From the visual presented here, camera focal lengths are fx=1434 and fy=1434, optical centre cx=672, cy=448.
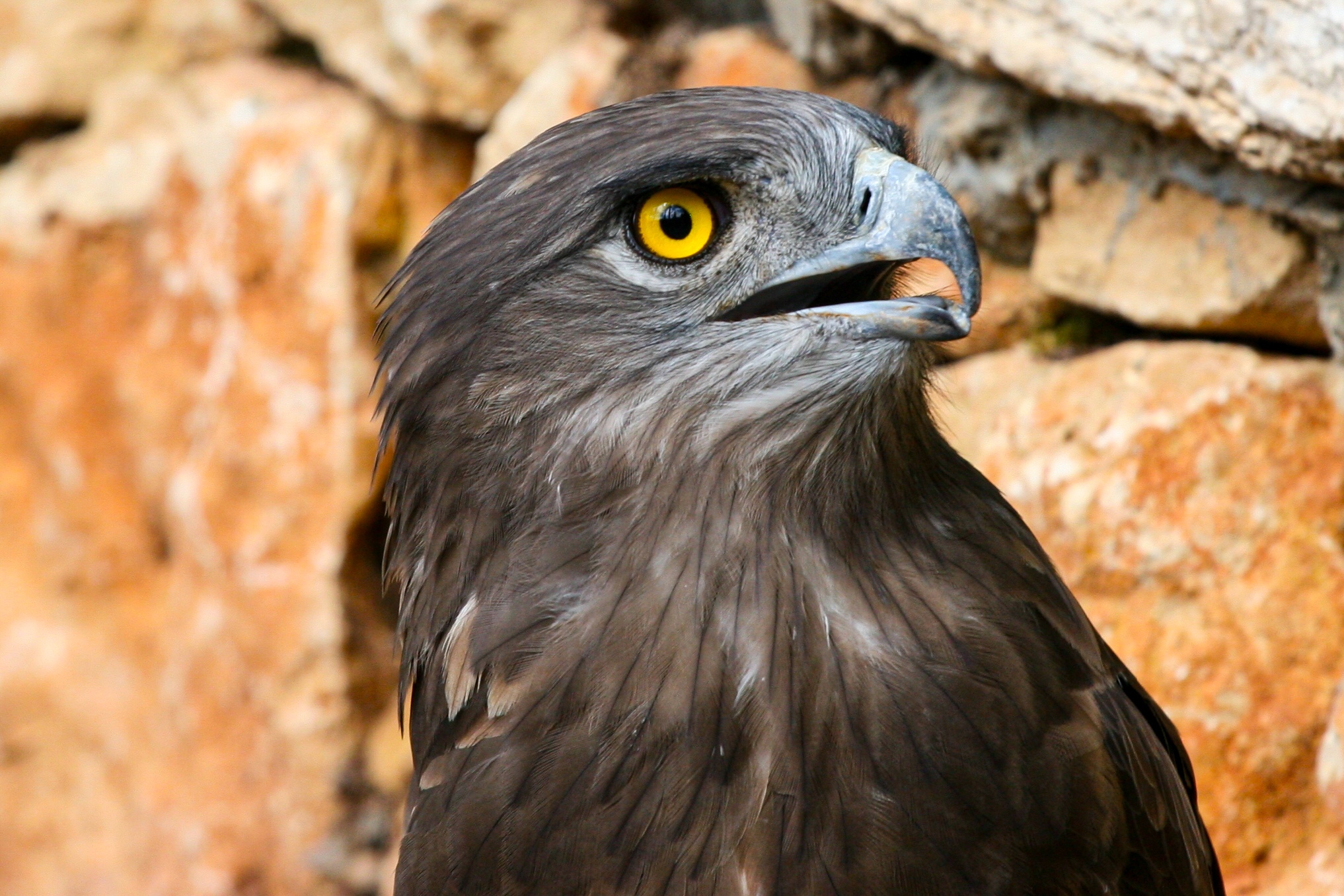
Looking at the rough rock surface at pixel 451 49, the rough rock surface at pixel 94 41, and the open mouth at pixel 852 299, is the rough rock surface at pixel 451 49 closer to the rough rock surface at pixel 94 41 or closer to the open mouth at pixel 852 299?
the rough rock surface at pixel 94 41

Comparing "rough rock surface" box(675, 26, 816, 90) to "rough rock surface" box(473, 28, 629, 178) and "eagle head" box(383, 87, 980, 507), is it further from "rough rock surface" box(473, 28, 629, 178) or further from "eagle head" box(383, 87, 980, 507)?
"eagle head" box(383, 87, 980, 507)

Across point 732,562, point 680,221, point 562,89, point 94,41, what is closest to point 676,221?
point 680,221

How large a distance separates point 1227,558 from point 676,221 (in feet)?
6.31

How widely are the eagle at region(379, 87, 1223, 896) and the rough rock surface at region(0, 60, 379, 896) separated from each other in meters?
3.49

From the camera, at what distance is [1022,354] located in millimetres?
4082

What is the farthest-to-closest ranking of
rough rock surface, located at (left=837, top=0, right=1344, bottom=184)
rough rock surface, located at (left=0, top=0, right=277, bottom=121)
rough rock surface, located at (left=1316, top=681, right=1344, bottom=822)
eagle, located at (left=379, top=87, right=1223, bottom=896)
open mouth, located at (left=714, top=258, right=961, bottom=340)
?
rough rock surface, located at (left=0, top=0, right=277, bottom=121) < rough rock surface, located at (left=1316, top=681, right=1344, bottom=822) < rough rock surface, located at (left=837, top=0, right=1344, bottom=184) < eagle, located at (left=379, top=87, right=1223, bottom=896) < open mouth, located at (left=714, top=258, right=961, bottom=340)

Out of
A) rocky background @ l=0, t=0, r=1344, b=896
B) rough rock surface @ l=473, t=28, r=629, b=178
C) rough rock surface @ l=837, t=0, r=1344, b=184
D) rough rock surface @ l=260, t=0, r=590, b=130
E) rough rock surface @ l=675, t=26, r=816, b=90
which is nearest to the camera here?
rough rock surface @ l=837, t=0, r=1344, b=184

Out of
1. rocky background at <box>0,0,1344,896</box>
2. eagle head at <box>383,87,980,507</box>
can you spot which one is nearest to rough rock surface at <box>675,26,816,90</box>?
rocky background at <box>0,0,1344,896</box>

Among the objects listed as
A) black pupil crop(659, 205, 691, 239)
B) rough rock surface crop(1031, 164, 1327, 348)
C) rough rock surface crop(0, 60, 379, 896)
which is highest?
black pupil crop(659, 205, 691, 239)

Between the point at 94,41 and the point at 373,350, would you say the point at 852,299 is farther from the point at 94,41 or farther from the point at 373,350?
the point at 94,41

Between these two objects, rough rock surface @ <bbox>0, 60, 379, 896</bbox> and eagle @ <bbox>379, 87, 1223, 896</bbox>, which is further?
rough rock surface @ <bbox>0, 60, 379, 896</bbox>

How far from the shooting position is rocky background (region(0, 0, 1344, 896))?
133 inches

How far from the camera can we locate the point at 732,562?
2.21 m

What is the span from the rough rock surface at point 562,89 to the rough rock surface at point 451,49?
0.27 metres
